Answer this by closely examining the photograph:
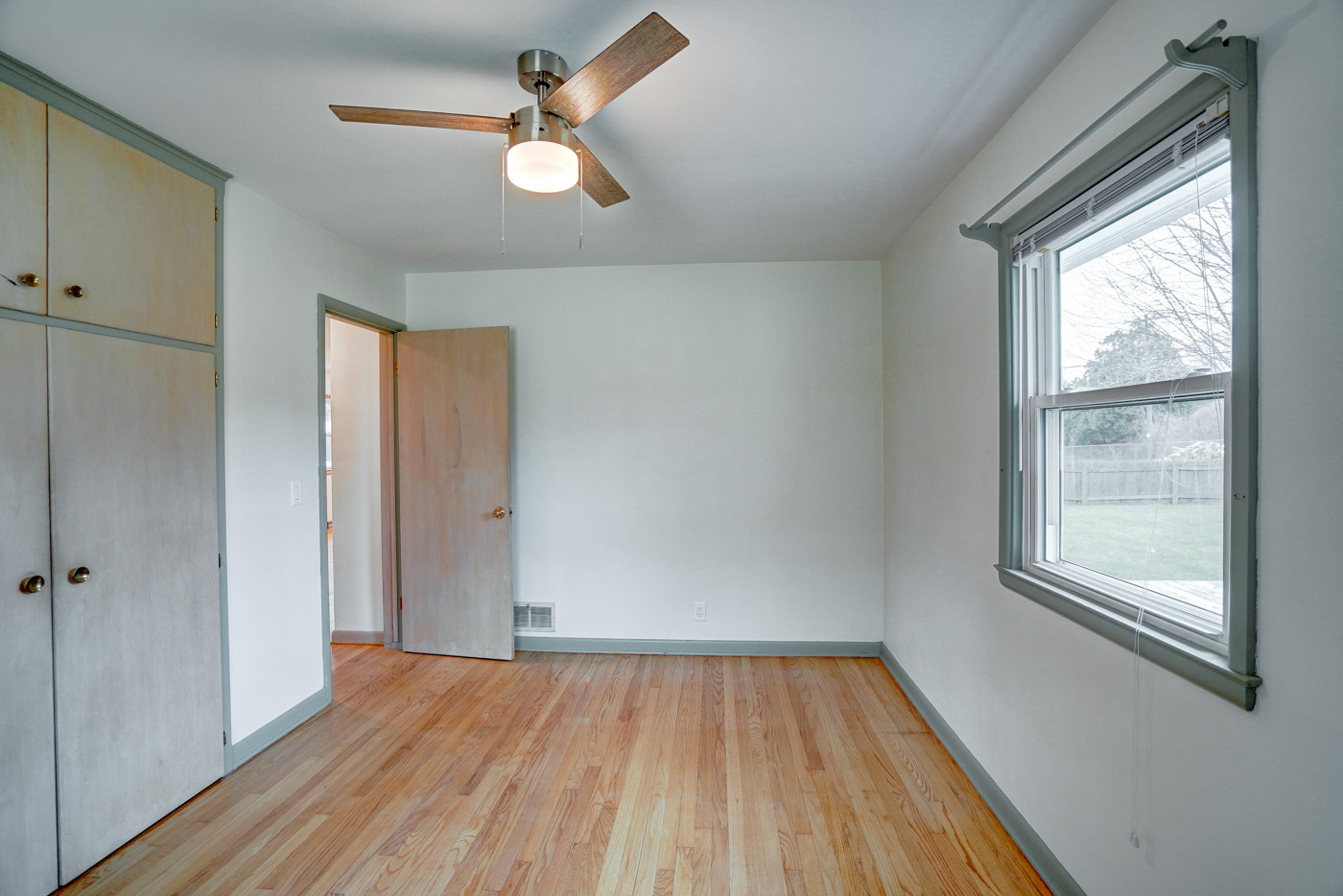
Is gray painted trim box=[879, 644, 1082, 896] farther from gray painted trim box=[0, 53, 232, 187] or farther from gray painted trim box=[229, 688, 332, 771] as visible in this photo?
gray painted trim box=[0, 53, 232, 187]

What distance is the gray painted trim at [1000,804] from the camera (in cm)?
166

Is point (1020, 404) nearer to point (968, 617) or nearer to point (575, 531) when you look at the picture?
point (968, 617)

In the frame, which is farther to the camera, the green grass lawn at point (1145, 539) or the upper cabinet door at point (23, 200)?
the upper cabinet door at point (23, 200)

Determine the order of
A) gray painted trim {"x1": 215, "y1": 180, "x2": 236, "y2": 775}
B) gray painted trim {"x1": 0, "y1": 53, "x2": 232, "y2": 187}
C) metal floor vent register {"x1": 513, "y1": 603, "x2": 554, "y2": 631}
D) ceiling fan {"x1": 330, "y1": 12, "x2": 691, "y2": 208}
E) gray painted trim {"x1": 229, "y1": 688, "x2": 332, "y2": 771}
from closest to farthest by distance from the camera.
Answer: ceiling fan {"x1": 330, "y1": 12, "x2": 691, "y2": 208}
gray painted trim {"x1": 0, "y1": 53, "x2": 232, "y2": 187}
gray painted trim {"x1": 215, "y1": 180, "x2": 236, "y2": 775}
gray painted trim {"x1": 229, "y1": 688, "x2": 332, "y2": 771}
metal floor vent register {"x1": 513, "y1": 603, "x2": 554, "y2": 631}

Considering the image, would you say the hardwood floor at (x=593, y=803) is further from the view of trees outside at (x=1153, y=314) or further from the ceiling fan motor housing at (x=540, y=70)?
the ceiling fan motor housing at (x=540, y=70)

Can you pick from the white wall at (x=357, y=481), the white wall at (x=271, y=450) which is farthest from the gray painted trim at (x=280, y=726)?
the white wall at (x=357, y=481)

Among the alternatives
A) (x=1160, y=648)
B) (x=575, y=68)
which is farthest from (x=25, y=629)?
(x=1160, y=648)

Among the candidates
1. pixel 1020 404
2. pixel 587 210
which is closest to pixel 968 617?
pixel 1020 404

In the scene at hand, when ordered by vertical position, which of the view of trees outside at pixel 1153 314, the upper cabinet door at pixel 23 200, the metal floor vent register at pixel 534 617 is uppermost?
the upper cabinet door at pixel 23 200

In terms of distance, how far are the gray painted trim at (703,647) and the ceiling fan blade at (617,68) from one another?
3.03 meters

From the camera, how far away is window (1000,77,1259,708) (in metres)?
1.12

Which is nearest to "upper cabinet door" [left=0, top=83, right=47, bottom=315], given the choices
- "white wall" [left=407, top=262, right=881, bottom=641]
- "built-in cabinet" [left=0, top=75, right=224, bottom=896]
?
"built-in cabinet" [left=0, top=75, right=224, bottom=896]

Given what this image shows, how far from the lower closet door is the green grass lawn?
10.5ft

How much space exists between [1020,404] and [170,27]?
2.82m
